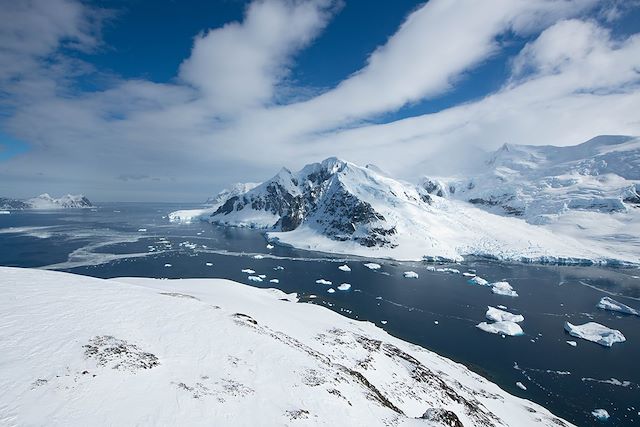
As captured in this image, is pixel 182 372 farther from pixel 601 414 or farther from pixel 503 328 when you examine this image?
pixel 503 328

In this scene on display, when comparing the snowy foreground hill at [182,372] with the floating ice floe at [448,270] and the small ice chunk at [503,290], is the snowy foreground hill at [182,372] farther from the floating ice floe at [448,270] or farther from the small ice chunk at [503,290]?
the floating ice floe at [448,270]

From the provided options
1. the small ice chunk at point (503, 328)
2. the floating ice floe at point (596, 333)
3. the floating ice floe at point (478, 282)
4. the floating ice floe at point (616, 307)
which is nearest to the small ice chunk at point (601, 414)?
the small ice chunk at point (503, 328)

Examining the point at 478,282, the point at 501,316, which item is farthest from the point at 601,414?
the point at 478,282

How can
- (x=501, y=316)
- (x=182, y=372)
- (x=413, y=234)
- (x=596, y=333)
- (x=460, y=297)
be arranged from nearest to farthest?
(x=182, y=372) < (x=596, y=333) < (x=501, y=316) < (x=460, y=297) < (x=413, y=234)

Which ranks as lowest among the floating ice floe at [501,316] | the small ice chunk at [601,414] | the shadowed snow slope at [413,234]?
the small ice chunk at [601,414]

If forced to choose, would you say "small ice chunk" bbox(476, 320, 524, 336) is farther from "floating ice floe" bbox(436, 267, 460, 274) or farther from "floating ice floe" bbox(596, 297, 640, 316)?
"floating ice floe" bbox(436, 267, 460, 274)

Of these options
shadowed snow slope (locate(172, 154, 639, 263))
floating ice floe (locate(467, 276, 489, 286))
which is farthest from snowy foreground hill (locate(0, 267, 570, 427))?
shadowed snow slope (locate(172, 154, 639, 263))
